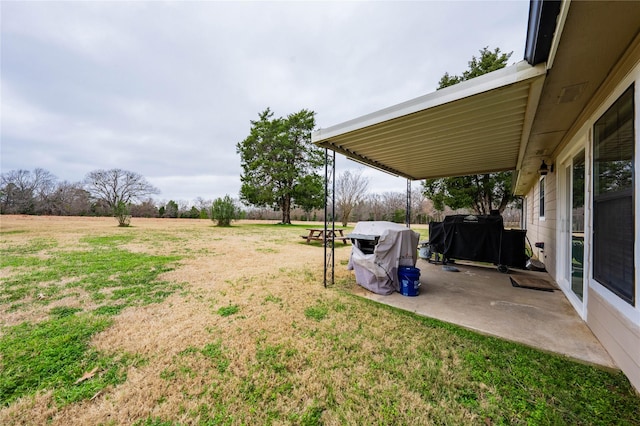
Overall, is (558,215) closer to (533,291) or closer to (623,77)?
(533,291)

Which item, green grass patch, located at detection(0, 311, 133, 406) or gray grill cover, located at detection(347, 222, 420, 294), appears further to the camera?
gray grill cover, located at detection(347, 222, 420, 294)

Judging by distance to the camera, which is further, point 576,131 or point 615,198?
point 576,131

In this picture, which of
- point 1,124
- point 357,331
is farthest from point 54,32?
point 1,124

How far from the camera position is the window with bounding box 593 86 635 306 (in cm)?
173

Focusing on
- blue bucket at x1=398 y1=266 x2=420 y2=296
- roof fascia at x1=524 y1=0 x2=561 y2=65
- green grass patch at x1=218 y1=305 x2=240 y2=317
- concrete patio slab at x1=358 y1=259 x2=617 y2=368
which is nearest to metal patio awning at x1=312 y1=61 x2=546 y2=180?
roof fascia at x1=524 y1=0 x2=561 y2=65

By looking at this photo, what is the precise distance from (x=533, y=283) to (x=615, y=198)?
9.40 feet

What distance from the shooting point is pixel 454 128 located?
3254 mm

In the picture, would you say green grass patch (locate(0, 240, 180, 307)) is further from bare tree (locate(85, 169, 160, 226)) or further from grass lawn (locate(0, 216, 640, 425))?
bare tree (locate(85, 169, 160, 226))

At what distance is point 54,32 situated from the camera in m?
6.52

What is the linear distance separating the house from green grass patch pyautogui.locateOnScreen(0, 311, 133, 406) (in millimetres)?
3455

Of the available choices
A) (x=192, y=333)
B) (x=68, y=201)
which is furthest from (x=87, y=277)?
(x=68, y=201)

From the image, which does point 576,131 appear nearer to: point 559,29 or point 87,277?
point 559,29

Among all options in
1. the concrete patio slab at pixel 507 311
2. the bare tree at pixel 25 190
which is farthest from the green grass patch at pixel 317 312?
the bare tree at pixel 25 190

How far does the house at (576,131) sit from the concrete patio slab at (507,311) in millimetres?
155
